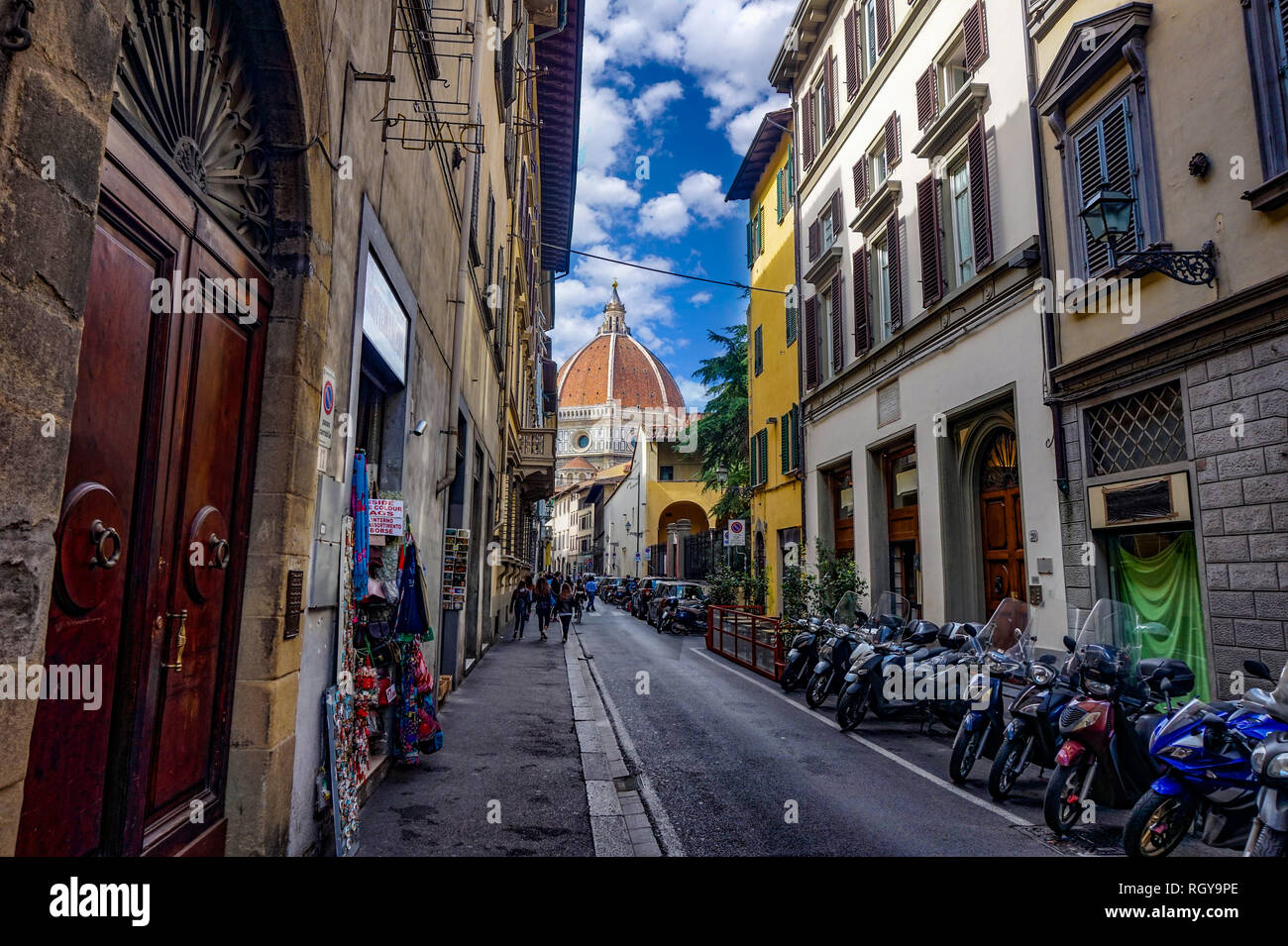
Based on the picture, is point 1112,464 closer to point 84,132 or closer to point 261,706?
point 261,706

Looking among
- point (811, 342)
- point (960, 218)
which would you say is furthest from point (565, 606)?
point (960, 218)

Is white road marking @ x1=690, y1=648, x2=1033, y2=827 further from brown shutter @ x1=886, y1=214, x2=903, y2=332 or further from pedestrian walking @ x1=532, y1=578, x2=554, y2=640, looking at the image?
pedestrian walking @ x1=532, y1=578, x2=554, y2=640

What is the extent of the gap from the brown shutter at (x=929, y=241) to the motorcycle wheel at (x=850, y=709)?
7.43 m

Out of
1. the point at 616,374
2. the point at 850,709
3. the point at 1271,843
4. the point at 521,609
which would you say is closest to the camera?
the point at 1271,843

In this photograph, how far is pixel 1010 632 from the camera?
22.9 feet

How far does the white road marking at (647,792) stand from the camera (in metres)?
4.95

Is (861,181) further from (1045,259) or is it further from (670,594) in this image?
(670,594)

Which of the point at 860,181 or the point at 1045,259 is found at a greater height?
the point at 860,181

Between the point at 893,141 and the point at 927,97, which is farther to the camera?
the point at 893,141

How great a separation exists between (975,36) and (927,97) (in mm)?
1625

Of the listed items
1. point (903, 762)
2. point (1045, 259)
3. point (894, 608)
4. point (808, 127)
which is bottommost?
point (903, 762)

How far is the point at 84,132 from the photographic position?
2.02 meters

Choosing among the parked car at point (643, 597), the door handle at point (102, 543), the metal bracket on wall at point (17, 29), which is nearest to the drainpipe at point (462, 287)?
the door handle at point (102, 543)
